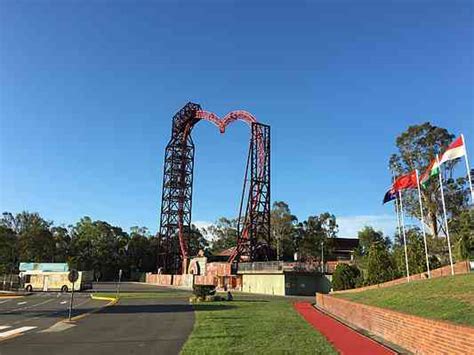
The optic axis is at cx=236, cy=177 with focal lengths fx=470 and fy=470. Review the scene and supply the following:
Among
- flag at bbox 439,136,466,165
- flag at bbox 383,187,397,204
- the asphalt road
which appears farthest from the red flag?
the asphalt road

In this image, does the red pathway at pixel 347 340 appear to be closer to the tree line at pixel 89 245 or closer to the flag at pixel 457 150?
the flag at pixel 457 150

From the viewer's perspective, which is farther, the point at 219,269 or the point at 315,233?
the point at 315,233

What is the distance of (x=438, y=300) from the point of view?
608 inches

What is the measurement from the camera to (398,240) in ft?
230

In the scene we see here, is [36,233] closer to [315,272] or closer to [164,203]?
[164,203]

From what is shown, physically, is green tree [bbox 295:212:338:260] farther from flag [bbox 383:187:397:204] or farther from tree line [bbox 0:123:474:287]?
flag [bbox 383:187:397:204]

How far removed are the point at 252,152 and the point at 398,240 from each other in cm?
2602

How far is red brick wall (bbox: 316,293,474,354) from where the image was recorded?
30.7ft

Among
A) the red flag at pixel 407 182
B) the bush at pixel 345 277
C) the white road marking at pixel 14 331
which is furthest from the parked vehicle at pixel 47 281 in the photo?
the red flag at pixel 407 182

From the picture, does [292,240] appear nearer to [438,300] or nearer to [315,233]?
[315,233]

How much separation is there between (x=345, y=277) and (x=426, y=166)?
2376 centimetres

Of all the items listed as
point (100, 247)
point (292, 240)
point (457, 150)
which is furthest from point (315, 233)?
point (457, 150)

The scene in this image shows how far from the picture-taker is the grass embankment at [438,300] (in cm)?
1276

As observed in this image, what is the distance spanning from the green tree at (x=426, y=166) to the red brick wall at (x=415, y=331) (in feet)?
138
